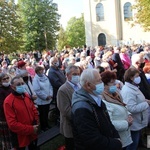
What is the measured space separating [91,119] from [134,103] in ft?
6.24

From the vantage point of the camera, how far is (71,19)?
78.6 m

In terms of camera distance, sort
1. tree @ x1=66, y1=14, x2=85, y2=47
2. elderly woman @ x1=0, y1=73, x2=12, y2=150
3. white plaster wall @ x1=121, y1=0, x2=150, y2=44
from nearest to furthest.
Result: elderly woman @ x1=0, y1=73, x2=12, y2=150, white plaster wall @ x1=121, y1=0, x2=150, y2=44, tree @ x1=66, y1=14, x2=85, y2=47

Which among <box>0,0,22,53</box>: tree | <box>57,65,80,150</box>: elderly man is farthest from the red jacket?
<box>0,0,22,53</box>: tree

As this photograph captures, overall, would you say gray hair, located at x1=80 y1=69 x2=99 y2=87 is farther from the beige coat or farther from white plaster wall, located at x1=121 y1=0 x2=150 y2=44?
white plaster wall, located at x1=121 y1=0 x2=150 y2=44

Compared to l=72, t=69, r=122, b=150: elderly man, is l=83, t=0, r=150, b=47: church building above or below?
above

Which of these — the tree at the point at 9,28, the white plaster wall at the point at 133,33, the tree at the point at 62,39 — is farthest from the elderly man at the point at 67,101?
the tree at the point at 62,39

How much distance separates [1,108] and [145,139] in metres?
3.31

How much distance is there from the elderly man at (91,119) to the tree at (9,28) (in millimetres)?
30788

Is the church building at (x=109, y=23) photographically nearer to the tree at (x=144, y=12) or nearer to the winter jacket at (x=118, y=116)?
the tree at (x=144, y=12)

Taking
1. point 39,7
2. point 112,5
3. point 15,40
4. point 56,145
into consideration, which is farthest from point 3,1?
point 56,145

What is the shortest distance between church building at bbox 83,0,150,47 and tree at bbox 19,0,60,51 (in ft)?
20.8

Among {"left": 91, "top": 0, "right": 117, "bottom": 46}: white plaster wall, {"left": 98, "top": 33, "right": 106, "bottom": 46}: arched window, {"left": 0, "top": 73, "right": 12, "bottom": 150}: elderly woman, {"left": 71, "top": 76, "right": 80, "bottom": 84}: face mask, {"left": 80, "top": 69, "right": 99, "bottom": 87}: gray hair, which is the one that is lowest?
{"left": 0, "top": 73, "right": 12, "bottom": 150}: elderly woman

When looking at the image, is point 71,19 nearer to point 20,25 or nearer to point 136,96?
point 20,25

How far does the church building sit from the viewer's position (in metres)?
47.5
